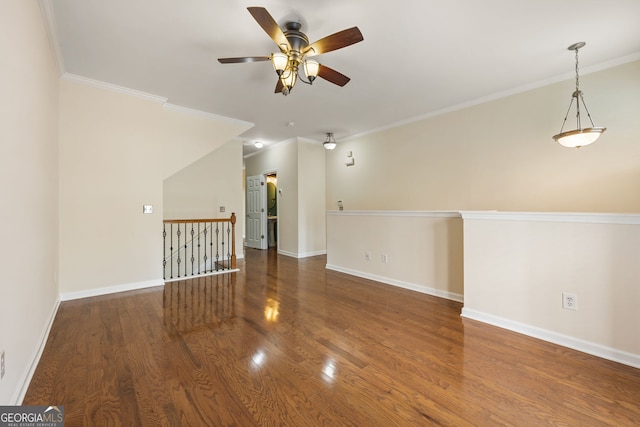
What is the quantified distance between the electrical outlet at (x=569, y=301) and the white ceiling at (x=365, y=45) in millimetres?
2432

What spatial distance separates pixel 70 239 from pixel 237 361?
115 inches

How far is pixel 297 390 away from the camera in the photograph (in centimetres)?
172

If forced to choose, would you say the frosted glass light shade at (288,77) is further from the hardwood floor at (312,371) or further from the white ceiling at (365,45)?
the hardwood floor at (312,371)

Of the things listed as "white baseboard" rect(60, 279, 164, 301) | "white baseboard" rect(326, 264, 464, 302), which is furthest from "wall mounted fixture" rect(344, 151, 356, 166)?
"white baseboard" rect(60, 279, 164, 301)

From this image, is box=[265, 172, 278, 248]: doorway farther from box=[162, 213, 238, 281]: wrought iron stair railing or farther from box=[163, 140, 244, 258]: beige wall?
box=[162, 213, 238, 281]: wrought iron stair railing

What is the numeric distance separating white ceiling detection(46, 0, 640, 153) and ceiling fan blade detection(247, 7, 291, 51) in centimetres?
26

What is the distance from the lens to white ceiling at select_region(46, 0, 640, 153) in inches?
86.6

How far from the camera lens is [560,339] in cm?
236

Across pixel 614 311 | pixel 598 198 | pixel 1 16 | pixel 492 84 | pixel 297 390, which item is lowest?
pixel 297 390

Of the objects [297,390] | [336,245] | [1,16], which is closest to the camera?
[1,16]

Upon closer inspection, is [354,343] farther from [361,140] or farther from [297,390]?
[361,140]

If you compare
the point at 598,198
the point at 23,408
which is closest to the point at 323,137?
the point at 598,198

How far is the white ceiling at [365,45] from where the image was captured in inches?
86.6

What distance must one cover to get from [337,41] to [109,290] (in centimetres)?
413
